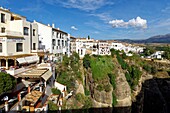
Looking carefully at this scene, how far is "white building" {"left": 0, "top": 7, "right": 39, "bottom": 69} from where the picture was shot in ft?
68.5

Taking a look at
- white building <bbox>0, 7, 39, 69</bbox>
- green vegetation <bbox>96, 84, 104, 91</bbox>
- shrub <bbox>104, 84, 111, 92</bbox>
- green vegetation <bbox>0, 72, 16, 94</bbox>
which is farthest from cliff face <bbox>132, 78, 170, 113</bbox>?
green vegetation <bbox>0, 72, 16, 94</bbox>

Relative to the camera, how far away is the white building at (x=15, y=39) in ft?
68.5

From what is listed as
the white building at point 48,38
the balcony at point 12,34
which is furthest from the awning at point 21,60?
the white building at point 48,38

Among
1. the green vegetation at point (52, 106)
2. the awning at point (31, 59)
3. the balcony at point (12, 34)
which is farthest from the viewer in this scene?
the awning at point (31, 59)

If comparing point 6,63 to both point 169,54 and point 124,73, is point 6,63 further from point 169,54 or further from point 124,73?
point 169,54

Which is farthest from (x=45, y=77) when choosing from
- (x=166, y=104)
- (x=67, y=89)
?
(x=166, y=104)

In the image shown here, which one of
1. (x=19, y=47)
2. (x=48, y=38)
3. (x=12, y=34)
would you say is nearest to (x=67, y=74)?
(x=48, y=38)

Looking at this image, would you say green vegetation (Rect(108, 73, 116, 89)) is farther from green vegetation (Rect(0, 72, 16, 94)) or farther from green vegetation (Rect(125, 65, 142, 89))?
green vegetation (Rect(0, 72, 16, 94))

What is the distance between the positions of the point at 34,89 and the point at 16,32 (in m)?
9.93

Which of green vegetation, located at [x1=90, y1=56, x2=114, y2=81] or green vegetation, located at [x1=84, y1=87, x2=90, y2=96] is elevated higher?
green vegetation, located at [x1=90, y1=56, x2=114, y2=81]

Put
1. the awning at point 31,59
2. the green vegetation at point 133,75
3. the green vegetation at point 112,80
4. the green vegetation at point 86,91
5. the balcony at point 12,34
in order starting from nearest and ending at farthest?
the balcony at point 12,34, the awning at point 31,59, the green vegetation at point 86,91, the green vegetation at point 112,80, the green vegetation at point 133,75

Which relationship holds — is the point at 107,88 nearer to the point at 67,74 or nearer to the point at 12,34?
the point at 67,74

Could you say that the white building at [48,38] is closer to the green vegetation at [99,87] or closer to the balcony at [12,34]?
the balcony at [12,34]

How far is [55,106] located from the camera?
18234 millimetres
